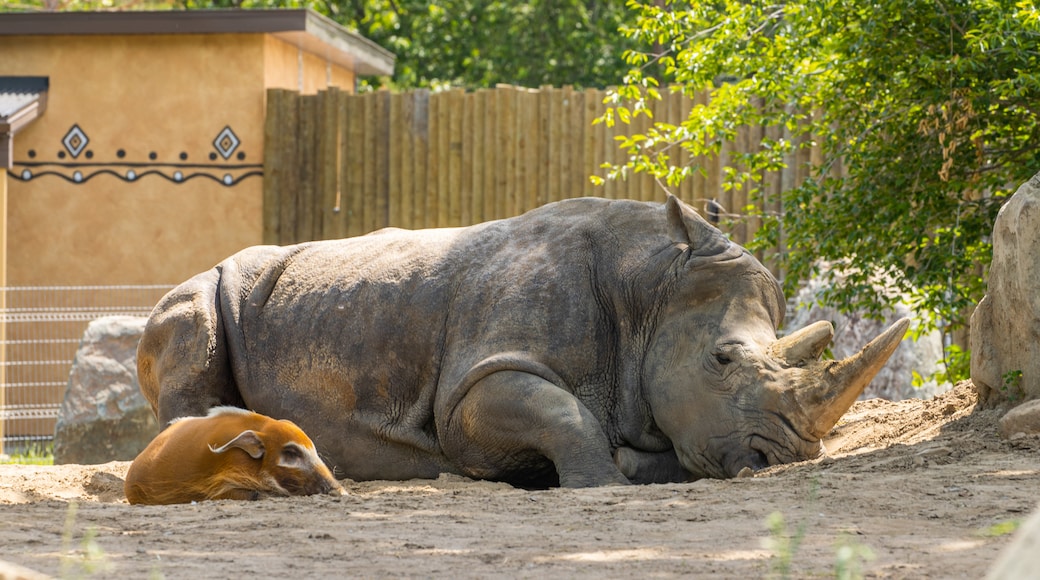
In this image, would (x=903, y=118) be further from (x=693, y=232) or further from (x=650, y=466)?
(x=650, y=466)

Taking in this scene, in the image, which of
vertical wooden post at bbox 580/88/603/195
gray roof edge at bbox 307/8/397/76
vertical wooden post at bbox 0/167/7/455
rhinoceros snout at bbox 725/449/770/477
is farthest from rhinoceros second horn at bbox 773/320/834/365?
gray roof edge at bbox 307/8/397/76

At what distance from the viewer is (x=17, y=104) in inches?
535

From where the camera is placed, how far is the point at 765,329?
248 inches

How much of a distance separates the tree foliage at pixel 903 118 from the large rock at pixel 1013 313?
158cm

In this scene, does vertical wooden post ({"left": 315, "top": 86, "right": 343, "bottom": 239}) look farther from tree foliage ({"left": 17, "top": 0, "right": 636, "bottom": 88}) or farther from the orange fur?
tree foliage ({"left": 17, "top": 0, "right": 636, "bottom": 88})

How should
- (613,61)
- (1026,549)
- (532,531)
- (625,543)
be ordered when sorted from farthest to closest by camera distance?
(613,61), (532,531), (625,543), (1026,549)

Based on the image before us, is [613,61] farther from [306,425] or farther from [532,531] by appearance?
[532,531]

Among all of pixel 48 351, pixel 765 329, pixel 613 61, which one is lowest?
pixel 48 351

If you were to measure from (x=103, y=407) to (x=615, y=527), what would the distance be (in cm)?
776

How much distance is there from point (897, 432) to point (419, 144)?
8.28 m

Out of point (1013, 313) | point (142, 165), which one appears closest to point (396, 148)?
point (142, 165)

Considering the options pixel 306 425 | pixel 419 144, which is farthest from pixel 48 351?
pixel 306 425

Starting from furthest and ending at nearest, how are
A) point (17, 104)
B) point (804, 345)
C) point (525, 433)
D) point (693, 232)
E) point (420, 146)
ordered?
point (420, 146)
point (17, 104)
point (693, 232)
point (525, 433)
point (804, 345)

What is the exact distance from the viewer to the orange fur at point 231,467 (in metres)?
5.74
